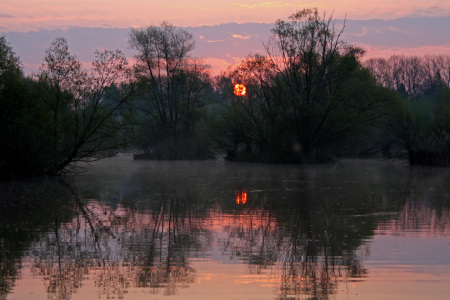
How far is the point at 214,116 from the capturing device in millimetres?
52062

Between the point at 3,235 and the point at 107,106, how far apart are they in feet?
64.1

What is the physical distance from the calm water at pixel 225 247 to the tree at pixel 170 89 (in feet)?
121

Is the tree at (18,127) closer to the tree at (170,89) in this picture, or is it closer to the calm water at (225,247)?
the calm water at (225,247)

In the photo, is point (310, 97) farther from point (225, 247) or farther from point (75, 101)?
point (225, 247)

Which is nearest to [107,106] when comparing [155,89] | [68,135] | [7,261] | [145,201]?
[68,135]

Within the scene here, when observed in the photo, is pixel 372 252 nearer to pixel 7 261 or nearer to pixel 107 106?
pixel 7 261

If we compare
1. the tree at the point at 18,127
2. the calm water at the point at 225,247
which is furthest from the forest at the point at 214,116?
the calm water at the point at 225,247

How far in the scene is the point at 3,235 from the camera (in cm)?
1030

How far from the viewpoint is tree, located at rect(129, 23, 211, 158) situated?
53.1 metres

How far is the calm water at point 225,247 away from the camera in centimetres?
661

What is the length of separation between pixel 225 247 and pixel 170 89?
159 feet

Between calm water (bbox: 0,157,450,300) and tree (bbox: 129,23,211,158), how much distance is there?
36912mm

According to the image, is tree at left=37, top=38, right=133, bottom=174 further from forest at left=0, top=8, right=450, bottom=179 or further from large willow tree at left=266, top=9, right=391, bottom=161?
large willow tree at left=266, top=9, right=391, bottom=161

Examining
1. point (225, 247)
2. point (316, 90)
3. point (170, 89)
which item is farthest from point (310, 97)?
point (225, 247)
